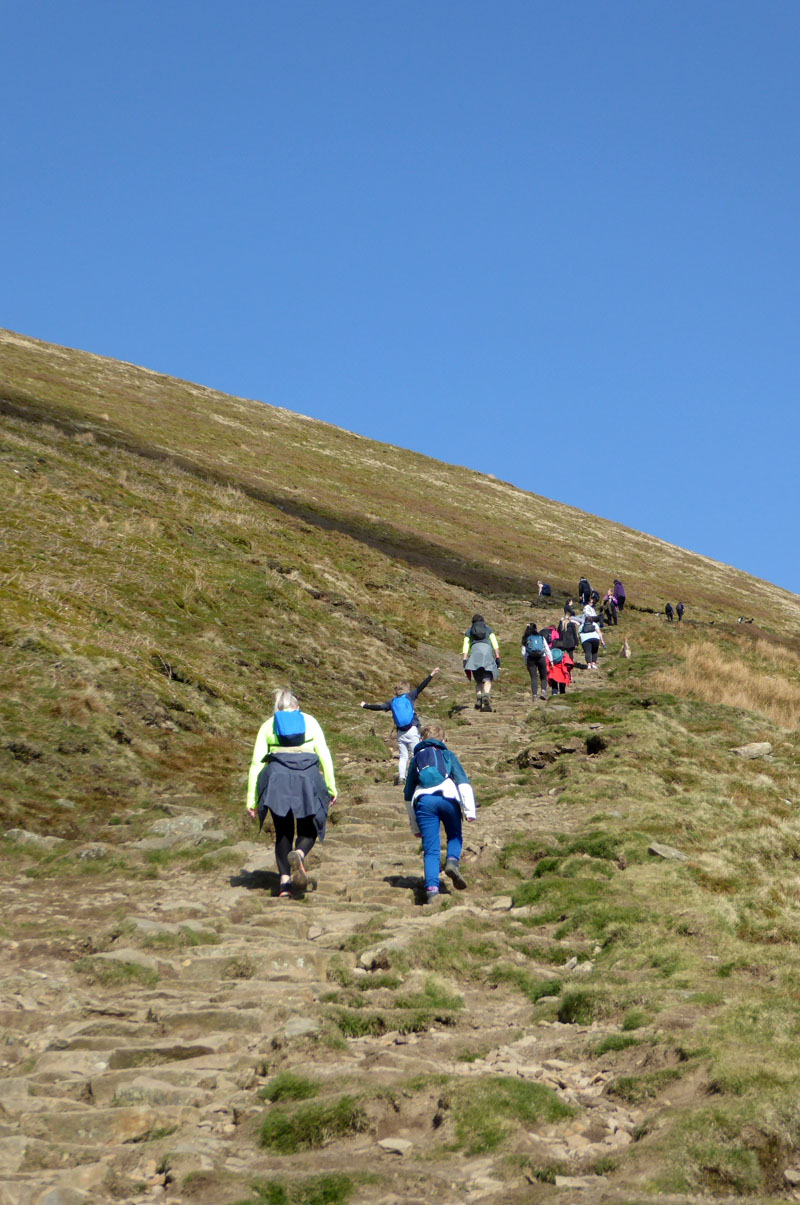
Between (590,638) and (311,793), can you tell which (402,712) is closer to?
Result: (311,793)

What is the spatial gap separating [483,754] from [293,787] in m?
8.38

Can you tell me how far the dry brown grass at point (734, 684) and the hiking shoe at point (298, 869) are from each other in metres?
14.1

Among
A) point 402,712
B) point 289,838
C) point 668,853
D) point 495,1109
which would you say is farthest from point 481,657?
point 495,1109

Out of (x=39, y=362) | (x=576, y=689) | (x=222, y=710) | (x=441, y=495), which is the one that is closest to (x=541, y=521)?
(x=441, y=495)

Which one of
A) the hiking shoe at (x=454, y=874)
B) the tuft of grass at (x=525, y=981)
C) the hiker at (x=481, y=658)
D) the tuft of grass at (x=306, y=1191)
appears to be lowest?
the tuft of grass at (x=306, y=1191)

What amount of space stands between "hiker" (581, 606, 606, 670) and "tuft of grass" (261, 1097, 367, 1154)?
25.1 m

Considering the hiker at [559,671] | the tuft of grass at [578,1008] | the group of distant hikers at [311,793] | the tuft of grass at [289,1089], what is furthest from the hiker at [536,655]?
the tuft of grass at [289,1089]

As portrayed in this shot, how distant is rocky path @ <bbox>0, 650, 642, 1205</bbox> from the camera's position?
17.0ft

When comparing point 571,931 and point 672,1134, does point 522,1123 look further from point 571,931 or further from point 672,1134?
point 571,931

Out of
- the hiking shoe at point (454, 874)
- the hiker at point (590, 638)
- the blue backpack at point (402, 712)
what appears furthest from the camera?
the hiker at point (590, 638)

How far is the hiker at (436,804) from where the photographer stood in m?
10.5

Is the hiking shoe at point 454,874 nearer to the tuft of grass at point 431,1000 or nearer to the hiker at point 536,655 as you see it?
the tuft of grass at point 431,1000

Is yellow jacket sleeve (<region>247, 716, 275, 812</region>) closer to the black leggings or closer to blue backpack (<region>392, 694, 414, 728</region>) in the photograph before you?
the black leggings

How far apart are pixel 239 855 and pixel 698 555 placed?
8378cm
